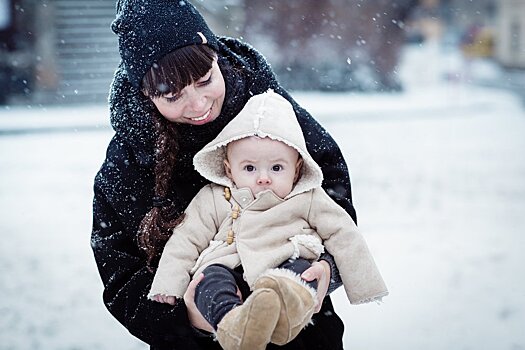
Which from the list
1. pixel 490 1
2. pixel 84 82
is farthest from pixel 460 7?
pixel 84 82

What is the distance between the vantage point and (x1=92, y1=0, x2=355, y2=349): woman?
7.32ft

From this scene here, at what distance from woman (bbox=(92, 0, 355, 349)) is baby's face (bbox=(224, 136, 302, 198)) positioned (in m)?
0.15

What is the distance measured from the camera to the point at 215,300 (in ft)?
6.52

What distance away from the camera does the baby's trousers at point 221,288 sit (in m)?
1.97

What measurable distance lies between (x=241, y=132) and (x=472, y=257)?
15.9 feet

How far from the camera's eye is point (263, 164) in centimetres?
226

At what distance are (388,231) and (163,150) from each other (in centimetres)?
533

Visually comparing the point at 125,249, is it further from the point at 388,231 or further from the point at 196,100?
the point at 388,231

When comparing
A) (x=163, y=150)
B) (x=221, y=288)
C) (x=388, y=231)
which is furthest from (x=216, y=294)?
(x=388, y=231)

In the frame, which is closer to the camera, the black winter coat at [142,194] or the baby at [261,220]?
the baby at [261,220]

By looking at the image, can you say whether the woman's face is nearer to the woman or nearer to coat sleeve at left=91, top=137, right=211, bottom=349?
the woman

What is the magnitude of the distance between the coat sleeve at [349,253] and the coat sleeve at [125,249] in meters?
0.47

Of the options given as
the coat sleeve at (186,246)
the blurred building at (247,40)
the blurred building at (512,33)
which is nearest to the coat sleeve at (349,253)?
the coat sleeve at (186,246)

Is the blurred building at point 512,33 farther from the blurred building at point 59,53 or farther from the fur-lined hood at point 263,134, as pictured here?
the fur-lined hood at point 263,134
